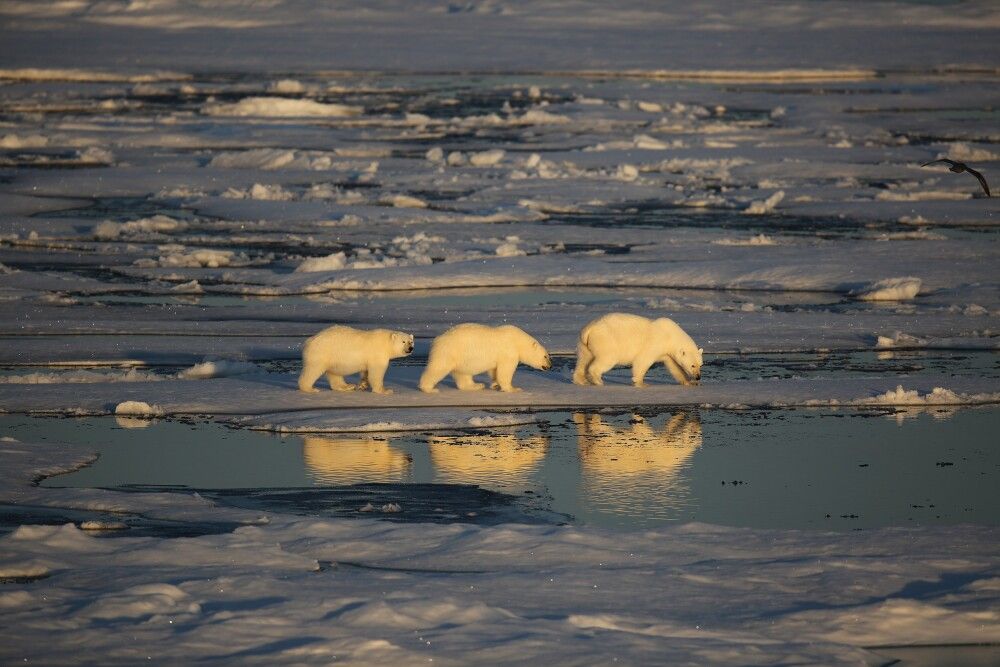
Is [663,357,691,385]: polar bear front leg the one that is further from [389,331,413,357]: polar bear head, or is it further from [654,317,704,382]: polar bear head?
[389,331,413,357]: polar bear head

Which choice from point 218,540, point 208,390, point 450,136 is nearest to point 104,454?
point 208,390

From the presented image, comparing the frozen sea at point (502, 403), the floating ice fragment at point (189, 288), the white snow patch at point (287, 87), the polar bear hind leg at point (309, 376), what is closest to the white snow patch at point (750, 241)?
the frozen sea at point (502, 403)

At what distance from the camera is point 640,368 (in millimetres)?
11461

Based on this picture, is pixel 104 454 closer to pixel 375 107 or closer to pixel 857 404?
pixel 857 404

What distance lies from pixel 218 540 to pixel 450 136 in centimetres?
2343

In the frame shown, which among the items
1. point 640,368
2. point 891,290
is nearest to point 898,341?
point 891,290

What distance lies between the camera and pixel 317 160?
2586 centimetres

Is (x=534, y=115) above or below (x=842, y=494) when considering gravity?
above

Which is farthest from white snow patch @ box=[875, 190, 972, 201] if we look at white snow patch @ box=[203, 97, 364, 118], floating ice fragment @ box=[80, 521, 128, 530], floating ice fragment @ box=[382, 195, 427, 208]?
floating ice fragment @ box=[80, 521, 128, 530]

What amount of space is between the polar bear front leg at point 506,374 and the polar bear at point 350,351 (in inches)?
25.7

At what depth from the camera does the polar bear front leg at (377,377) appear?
1088 centimetres

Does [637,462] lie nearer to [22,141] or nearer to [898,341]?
[898,341]

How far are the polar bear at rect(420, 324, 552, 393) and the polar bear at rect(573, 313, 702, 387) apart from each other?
326mm

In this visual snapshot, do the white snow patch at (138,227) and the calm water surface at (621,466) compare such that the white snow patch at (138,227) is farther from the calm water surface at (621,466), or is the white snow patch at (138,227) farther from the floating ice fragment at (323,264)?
the calm water surface at (621,466)
